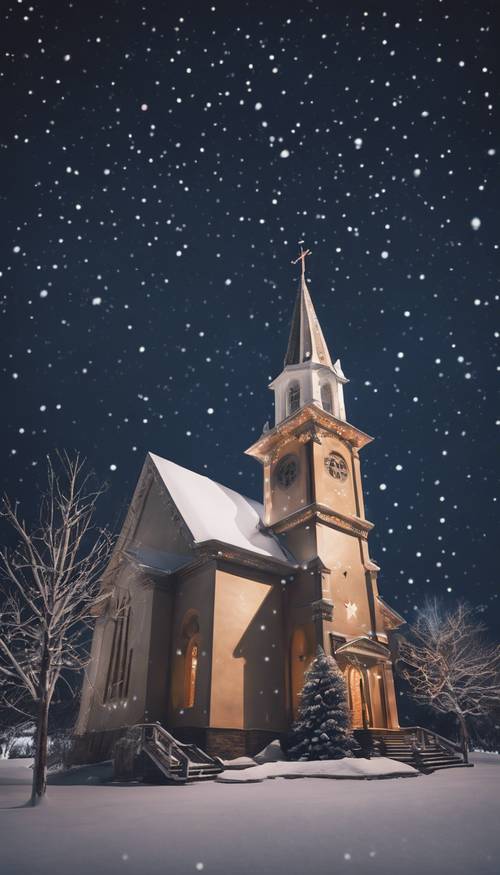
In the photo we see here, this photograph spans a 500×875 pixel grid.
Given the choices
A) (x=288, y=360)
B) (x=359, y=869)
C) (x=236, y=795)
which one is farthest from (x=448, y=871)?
(x=288, y=360)

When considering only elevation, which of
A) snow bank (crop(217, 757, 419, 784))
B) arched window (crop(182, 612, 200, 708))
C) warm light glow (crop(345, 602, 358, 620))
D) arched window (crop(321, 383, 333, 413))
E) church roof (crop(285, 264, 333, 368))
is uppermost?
church roof (crop(285, 264, 333, 368))

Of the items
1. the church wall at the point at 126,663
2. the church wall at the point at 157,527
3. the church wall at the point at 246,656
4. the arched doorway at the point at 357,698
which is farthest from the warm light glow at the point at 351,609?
the church wall at the point at 126,663

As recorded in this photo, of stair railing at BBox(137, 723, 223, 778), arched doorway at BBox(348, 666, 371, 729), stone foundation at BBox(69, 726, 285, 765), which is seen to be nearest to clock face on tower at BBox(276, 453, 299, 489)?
arched doorway at BBox(348, 666, 371, 729)

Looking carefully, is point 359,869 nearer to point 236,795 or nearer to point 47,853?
point 47,853

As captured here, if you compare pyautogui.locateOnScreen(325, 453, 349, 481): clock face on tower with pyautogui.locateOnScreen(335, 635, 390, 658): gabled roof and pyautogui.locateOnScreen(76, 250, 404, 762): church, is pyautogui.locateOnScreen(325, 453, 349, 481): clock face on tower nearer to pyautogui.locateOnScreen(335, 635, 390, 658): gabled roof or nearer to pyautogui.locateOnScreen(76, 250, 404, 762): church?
pyautogui.locateOnScreen(76, 250, 404, 762): church

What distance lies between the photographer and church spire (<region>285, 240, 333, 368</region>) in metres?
31.8

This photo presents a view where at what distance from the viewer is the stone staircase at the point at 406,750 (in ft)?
58.0

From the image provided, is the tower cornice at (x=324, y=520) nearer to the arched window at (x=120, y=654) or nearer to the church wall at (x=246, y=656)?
the church wall at (x=246, y=656)

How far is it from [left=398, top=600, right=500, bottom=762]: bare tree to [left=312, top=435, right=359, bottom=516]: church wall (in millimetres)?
8977

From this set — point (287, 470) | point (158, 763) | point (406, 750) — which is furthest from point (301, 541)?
point (158, 763)

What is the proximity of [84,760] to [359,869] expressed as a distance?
20.8 metres

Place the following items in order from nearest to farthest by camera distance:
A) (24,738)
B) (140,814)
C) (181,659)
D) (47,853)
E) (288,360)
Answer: (47,853) < (140,814) < (181,659) < (288,360) < (24,738)

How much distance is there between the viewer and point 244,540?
73.6 ft

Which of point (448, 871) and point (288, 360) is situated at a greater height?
point (288, 360)
